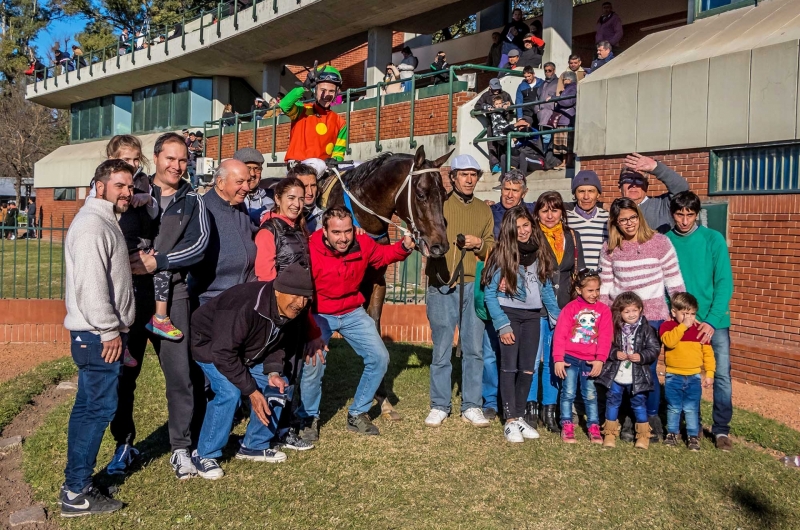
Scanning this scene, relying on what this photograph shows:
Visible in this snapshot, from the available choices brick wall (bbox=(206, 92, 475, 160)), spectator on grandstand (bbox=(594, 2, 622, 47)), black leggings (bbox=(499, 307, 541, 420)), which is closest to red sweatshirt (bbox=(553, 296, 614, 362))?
black leggings (bbox=(499, 307, 541, 420))

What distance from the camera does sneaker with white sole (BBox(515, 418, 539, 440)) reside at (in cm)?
638

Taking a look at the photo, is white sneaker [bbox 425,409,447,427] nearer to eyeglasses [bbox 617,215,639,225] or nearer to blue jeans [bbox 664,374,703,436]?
blue jeans [bbox 664,374,703,436]

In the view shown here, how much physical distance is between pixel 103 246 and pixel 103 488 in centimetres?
162

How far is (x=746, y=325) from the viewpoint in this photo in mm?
9164

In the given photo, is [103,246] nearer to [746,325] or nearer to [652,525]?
[652,525]

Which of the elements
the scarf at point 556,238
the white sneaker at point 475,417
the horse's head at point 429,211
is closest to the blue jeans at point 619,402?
the white sneaker at point 475,417

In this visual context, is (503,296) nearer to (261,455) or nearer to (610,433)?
(610,433)

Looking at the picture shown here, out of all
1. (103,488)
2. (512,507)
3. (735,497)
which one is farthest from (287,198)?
(735,497)

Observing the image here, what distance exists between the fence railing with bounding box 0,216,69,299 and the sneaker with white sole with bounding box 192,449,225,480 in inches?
180

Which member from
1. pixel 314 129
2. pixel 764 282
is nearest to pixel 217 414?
pixel 314 129

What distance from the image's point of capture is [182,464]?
5.29 meters

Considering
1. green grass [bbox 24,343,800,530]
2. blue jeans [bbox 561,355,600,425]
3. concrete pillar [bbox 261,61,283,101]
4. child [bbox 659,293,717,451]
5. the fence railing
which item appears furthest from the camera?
concrete pillar [bbox 261,61,283,101]

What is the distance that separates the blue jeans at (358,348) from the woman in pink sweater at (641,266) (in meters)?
1.94

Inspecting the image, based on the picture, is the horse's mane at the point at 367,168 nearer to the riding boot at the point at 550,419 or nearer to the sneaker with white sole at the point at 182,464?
the riding boot at the point at 550,419
